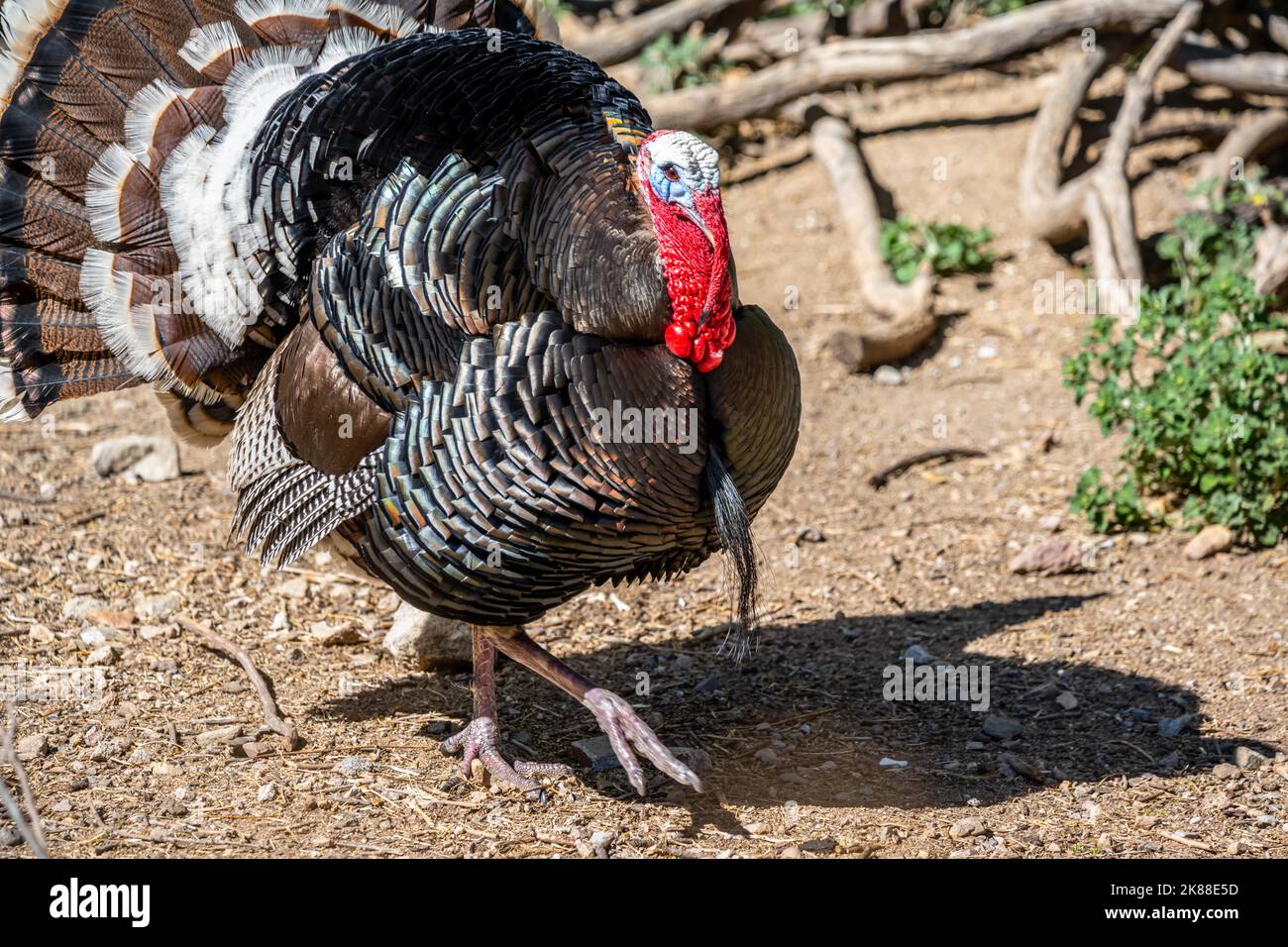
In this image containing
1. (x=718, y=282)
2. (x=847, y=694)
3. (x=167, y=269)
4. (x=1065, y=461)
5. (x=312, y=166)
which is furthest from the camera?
(x=1065, y=461)

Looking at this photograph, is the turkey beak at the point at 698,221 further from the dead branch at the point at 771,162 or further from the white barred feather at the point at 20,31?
the dead branch at the point at 771,162

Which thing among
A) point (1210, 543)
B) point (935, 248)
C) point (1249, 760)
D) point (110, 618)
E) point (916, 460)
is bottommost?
point (1249, 760)

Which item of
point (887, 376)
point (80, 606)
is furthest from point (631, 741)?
point (887, 376)

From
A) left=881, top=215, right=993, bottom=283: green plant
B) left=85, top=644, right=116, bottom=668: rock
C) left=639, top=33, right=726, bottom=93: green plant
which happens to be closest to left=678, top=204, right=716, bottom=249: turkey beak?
left=85, top=644, right=116, bottom=668: rock

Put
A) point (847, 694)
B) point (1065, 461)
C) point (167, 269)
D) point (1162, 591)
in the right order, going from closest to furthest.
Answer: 1. point (167, 269)
2. point (847, 694)
3. point (1162, 591)
4. point (1065, 461)

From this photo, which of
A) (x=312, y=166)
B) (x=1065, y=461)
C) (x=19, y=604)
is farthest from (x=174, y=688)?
(x=1065, y=461)

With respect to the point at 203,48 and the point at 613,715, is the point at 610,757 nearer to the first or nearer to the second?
the point at 613,715

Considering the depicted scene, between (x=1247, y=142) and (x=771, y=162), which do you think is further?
(x=771, y=162)

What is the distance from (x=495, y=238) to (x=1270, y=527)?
362 cm

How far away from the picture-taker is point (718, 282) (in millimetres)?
3652

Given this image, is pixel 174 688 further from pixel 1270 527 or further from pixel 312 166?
pixel 1270 527

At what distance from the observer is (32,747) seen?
4.22 metres

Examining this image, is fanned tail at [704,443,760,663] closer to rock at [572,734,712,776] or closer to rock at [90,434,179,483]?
rock at [572,734,712,776]

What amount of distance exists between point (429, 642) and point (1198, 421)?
329cm
